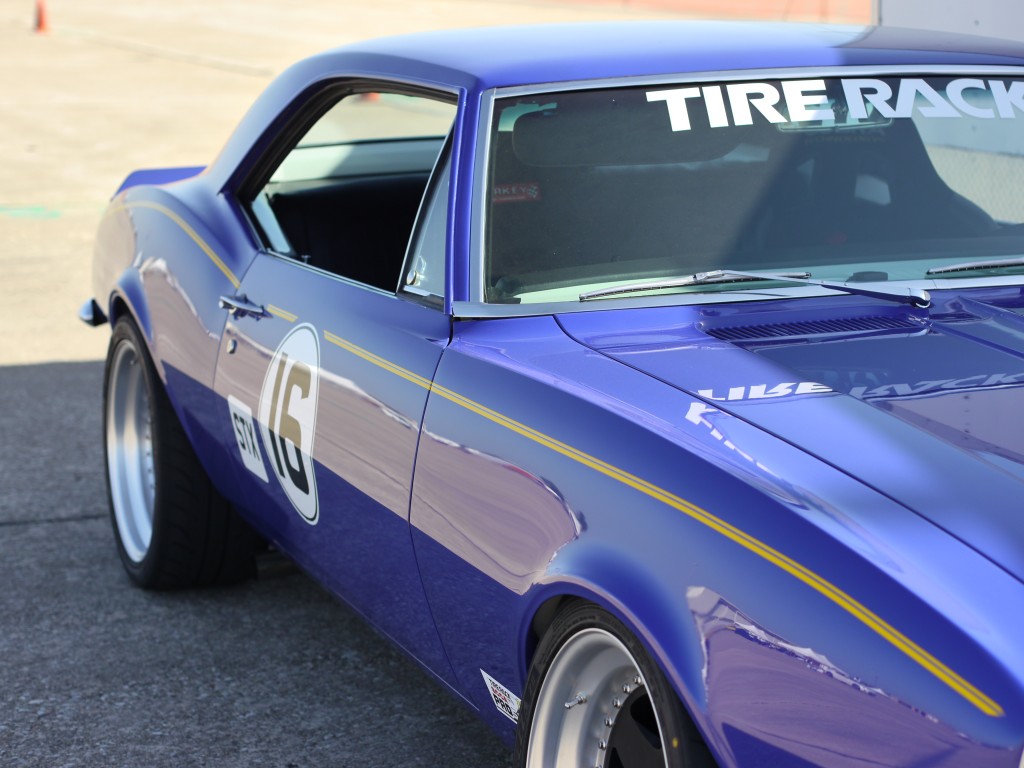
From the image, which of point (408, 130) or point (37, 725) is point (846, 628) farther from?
point (408, 130)

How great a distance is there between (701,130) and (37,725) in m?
2.01

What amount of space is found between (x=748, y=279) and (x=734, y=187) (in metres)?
0.25

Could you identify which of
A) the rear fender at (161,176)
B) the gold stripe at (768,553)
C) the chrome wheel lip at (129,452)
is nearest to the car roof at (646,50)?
the gold stripe at (768,553)

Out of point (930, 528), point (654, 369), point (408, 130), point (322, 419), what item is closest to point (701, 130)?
point (654, 369)

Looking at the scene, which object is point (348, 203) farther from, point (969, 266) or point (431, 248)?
point (969, 266)

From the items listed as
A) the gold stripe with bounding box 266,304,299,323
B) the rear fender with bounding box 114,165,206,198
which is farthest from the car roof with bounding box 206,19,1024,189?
the rear fender with bounding box 114,165,206,198

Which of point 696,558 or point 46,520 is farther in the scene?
point 46,520

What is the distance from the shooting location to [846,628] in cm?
173

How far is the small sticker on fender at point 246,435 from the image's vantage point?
3387 millimetres

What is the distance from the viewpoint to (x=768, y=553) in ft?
6.07

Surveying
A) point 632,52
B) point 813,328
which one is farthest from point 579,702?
point 632,52

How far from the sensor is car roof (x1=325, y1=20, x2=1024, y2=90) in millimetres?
2947

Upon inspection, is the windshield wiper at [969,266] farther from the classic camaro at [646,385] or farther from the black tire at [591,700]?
the black tire at [591,700]

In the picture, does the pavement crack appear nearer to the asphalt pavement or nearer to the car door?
the asphalt pavement
